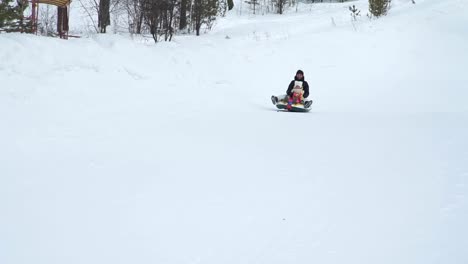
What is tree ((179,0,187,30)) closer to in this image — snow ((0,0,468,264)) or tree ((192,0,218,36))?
tree ((192,0,218,36))

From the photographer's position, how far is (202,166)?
4.49 meters

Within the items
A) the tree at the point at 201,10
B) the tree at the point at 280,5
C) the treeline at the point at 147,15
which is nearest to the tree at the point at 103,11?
the treeline at the point at 147,15

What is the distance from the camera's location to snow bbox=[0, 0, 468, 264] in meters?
2.79

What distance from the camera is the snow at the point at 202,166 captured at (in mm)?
2791

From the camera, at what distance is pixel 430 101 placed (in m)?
10.1

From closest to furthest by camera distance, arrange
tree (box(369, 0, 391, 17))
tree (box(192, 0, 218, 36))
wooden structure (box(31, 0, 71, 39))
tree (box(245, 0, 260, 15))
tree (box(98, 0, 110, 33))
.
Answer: wooden structure (box(31, 0, 71, 39))
tree (box(98, 0, 110, 33))
tree (box(192, 0, 218, 36))
tree (box(369, 0, 391, 17))
tree (box(245, 0, 260, 15))

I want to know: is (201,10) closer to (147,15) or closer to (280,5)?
(147,15)

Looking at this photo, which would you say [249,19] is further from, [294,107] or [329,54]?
[294,107]

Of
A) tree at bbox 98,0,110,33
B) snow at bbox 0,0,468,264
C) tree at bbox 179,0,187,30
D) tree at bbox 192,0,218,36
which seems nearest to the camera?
snow at bbox 0,0,468,264

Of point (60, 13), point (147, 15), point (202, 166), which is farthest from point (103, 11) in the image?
point (202, 166)

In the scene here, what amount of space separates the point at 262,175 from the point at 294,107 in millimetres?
5640

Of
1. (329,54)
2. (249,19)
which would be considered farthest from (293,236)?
(249,19)

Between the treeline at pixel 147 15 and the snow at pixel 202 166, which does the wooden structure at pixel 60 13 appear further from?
the snow at pixel 202 166

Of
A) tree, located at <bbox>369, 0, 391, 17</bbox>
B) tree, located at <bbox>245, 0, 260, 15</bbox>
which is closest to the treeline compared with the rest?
tree, located at <bbox>369, 0, 391, 17</bbox>
